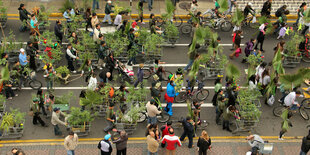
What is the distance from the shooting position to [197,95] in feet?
64.6

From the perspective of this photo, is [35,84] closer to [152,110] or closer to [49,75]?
[49,75]

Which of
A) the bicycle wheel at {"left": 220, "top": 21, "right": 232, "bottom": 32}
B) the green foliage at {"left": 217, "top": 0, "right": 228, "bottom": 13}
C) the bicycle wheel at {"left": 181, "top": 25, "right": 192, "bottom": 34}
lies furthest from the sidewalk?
the bicycle wheel at {"left": 220, "top": 21, "right": 232, "bottom": 32}

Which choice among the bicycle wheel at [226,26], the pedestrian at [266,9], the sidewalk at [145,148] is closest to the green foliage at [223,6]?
the bicycle wheel at [226,26]

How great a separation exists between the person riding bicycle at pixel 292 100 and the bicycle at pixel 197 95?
3.73 meters

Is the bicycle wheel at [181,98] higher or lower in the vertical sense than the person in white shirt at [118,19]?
lower

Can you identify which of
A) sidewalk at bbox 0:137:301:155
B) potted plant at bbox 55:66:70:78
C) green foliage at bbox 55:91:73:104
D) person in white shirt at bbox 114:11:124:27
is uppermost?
person in white shirt at bbox 114:11:124:27

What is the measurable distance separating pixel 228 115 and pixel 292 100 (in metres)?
3.26

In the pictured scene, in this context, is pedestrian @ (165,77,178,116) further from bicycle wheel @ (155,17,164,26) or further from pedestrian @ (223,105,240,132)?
bicycle wheel @ (155,17,164,26)

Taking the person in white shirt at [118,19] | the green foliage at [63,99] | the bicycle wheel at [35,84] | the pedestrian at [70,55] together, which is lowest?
the green foliage at [63,99]

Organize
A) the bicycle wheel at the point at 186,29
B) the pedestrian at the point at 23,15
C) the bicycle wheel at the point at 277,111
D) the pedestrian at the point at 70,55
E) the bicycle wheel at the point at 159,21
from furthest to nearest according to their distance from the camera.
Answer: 1. the bicycle wheel at the point at 186,29
2. the bicycle wheel at the point at 159,21
3. the pedestrian at the point at 23,15
4. the pedestrian at the point at 70,55
5. the bicycle wheel at the point at 277,111

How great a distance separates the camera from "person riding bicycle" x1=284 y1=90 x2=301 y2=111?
725 inches

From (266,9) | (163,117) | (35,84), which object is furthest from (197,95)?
(266,9)

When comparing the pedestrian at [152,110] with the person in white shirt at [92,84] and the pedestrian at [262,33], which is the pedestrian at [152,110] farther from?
the pedestrian at [262,33]

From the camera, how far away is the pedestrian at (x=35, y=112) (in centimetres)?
1718
